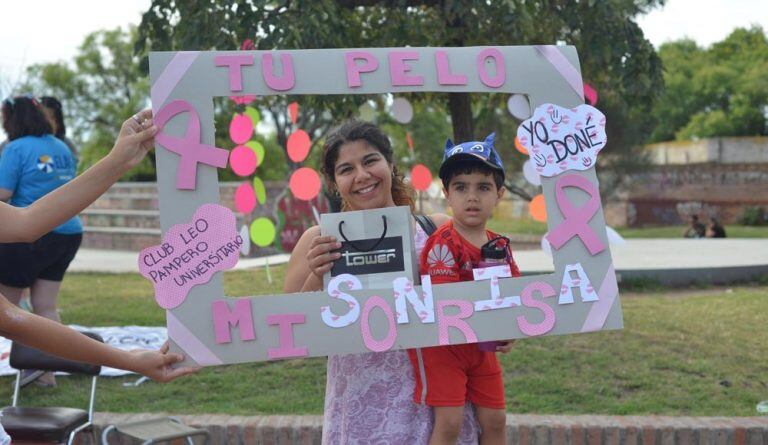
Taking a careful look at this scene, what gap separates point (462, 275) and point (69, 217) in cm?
108

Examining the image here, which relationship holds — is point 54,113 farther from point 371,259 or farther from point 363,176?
point 371,259

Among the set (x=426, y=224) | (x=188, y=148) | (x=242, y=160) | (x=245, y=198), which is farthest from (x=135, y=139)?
(x=245, y=198)

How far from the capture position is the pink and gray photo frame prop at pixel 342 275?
90.5 inches

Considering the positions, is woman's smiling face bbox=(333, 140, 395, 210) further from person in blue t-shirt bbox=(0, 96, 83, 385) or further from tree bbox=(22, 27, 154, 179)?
tree bbox=(22, 27, 154, 179)

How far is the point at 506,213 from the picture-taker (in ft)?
88.4

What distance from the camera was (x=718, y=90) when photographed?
5269cm

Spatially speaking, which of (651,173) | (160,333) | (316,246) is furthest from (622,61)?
(651,173)

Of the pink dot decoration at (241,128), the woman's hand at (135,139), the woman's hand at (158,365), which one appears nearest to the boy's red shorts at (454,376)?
the woman's hand at (158,365)

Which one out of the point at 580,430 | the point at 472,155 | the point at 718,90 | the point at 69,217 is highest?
the point at 718,90

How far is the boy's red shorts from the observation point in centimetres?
244

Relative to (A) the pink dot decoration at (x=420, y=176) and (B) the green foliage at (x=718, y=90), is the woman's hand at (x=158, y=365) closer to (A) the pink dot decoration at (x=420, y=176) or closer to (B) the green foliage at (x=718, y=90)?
(A) the pink dot decoration at (x=420, y=176)

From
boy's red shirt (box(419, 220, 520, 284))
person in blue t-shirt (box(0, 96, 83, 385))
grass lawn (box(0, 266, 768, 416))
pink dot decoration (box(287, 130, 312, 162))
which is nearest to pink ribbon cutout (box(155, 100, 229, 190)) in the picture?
boy's red shirt (box(419, 220, 520, 284))

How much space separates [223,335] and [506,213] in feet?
82.2

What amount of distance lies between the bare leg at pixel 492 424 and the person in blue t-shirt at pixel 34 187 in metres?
3.68
